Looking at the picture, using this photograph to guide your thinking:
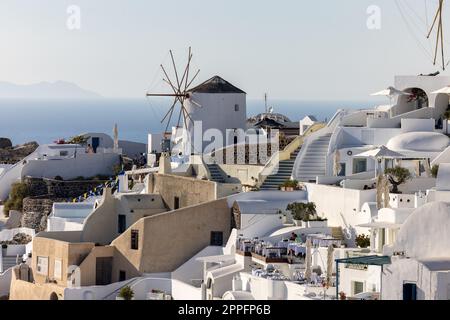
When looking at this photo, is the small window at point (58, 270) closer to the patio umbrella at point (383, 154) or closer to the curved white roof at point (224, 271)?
the curved white roof at point (224, 271)

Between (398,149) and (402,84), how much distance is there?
4.11 m

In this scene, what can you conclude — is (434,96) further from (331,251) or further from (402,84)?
(331,251)

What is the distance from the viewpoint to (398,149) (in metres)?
40.1

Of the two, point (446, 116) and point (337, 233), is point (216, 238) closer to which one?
point (337, 233)

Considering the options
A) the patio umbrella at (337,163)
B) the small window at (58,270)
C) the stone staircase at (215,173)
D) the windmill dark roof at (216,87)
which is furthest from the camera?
the windmill dark roof at (216,87)

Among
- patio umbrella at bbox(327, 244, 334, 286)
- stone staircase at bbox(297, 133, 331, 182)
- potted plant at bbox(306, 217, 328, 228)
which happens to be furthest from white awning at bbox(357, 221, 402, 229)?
stone staircase at bbox(297, 133, 331, 182)

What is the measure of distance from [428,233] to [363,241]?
6.59m

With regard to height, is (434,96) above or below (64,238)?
above

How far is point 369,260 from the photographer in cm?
3044

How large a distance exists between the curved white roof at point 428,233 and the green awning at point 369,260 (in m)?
0.66

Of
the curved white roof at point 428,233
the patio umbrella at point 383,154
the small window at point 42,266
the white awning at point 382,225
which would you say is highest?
the patio umbrella at point 383,154

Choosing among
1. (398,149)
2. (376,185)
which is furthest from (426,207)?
(398,149)

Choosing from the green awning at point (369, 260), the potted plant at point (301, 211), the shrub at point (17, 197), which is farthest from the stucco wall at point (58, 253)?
the shrub at point (17, 197)

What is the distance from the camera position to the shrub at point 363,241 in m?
34.9
